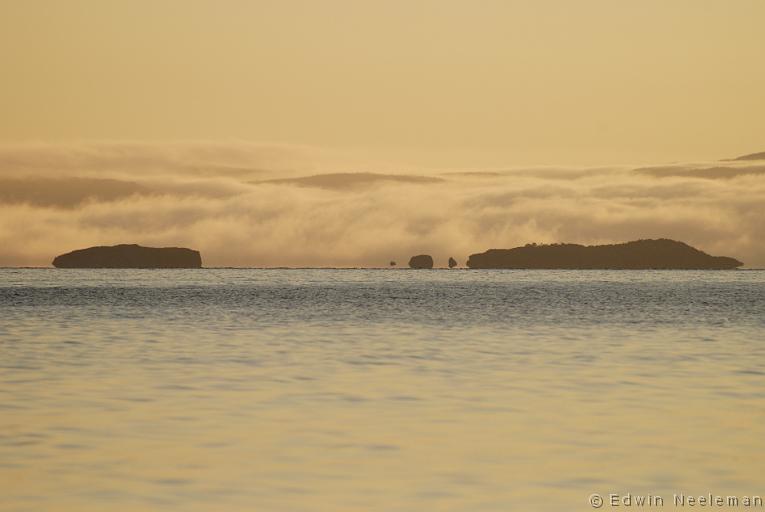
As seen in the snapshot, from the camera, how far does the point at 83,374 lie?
120 ft

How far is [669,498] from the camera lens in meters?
18.1

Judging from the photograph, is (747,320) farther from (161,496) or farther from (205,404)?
(161,496)

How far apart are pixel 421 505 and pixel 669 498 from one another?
3699 millimetres

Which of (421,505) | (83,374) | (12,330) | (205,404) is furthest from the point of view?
(12,330)

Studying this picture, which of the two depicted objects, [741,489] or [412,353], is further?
[412,353]

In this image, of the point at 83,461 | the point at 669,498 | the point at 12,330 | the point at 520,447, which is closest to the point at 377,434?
the point at 520,447

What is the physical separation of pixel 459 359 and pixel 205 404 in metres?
15.7

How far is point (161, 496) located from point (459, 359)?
26.0 m

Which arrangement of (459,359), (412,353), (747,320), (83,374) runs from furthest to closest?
(747,320) → (412,353) → (459,359) → (83,374)

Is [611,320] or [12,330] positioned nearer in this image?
[12,330]

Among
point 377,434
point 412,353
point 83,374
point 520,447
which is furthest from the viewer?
point 412,353

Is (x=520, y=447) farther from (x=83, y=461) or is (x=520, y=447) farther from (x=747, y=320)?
(x=747, y=320)

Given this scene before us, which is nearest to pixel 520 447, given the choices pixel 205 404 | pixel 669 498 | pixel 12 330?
pixel 669 498

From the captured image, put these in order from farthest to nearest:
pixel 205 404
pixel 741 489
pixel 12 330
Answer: pixel 12 330
pixel 205 404
pixel 741 489
